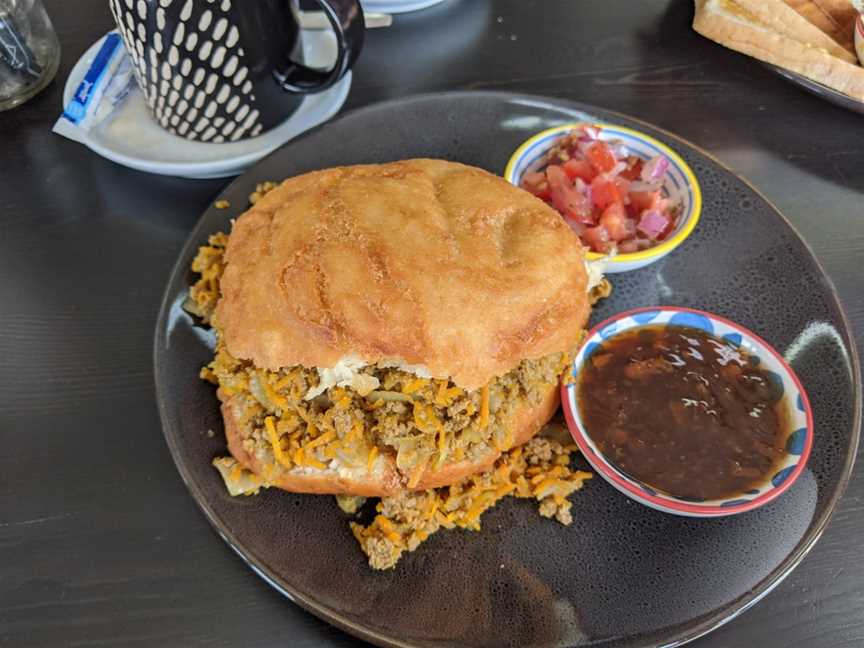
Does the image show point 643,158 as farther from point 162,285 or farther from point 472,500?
point 162,285

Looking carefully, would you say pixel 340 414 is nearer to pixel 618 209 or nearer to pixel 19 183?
pixel 618 209

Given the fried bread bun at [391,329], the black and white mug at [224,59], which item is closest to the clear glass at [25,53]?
the black and white mug at [224,59]

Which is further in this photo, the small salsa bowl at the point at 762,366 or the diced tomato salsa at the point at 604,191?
the diced tomato salsa at the point at 604,191

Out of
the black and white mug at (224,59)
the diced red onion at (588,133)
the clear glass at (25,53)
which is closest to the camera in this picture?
the black and white mug at (224,59)

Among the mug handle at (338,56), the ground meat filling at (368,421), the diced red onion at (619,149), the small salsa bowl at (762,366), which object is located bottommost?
the small salsa bowl at (762,366)

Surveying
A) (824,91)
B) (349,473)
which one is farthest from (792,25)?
(349,473)

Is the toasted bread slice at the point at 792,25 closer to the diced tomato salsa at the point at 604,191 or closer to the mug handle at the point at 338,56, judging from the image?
the diced tomato salsa at the point at 604,191

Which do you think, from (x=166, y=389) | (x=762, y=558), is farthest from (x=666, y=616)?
(x=166, y=389)

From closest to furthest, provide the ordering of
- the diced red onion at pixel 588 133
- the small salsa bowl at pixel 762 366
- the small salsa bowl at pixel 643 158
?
the small salsa bowl at pixel 762 366, the small salsa bowl at pixel 643 158, the diced red onion at pixel 588 133
